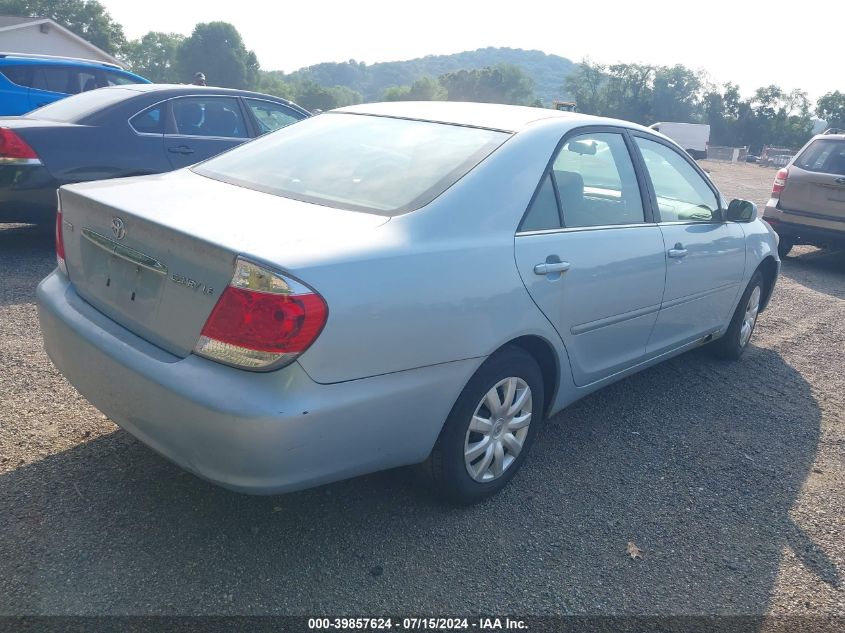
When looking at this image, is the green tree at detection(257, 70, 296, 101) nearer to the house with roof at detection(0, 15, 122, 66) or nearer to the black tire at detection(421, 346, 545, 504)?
the house with roof at detection(0, 15, 122, 66)

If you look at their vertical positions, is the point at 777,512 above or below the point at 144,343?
below

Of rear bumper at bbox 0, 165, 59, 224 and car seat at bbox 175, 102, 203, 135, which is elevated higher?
car seat at bbox 175, 102, 203, 135

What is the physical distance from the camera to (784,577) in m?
2.93

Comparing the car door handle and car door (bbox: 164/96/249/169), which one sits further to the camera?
car door (bbox: 164/96/249/169)

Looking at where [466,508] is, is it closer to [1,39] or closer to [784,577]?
[784,577]

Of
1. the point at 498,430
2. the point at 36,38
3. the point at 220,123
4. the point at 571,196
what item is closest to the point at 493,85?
the point at 36,38

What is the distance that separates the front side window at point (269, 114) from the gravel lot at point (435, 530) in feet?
13.6

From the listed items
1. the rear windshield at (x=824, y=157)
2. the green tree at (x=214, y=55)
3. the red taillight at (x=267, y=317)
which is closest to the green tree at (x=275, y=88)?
the green tree at (x=214, y=55)

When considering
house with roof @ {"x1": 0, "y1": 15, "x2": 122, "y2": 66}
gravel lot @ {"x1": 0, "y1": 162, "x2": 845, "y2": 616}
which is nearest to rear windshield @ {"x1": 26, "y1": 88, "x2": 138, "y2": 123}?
gravel lot @ {"x1": 0, "y1": 162, "x2": 845, "y2": 616}

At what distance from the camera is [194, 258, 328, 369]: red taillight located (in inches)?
92.0

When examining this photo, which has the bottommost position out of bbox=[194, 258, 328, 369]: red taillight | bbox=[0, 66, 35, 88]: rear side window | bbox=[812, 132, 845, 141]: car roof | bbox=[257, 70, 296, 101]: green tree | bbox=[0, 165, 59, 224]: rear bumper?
bbox=[257, 70, 296, 101]: green tree

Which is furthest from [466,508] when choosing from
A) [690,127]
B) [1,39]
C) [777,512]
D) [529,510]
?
[690,127]

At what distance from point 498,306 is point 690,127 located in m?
60.3

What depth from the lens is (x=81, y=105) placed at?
22.0ft
